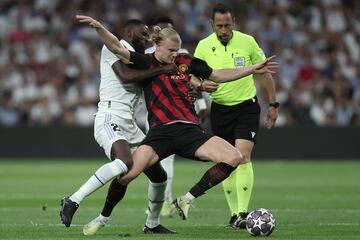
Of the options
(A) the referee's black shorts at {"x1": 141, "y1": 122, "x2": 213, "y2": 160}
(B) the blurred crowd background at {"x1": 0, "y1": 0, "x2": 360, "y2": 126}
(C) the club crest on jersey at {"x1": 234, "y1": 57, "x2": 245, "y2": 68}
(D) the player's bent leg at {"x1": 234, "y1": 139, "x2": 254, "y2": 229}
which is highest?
(C) the club crest on jersey at {"x1": 234, "y1": 57, "x2": 245, "y2": 68}

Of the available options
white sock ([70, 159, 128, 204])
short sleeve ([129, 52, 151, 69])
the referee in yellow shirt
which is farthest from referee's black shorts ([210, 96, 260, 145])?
white sock ([70, 159, 128, 204])

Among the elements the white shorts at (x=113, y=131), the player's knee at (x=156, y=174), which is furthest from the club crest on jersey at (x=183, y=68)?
the player's knee at (x=156, y=174)

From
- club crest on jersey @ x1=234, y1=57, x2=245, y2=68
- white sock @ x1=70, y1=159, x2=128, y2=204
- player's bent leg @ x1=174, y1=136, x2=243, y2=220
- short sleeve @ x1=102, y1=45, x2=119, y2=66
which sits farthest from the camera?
club crest on jersey @ x1=234, y1=57, x2=245, y2=68

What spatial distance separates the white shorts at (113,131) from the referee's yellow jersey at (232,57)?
1534 mm

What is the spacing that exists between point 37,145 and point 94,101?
6.29 feet

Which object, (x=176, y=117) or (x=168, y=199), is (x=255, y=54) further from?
(x=168, y=199)

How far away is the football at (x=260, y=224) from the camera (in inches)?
397

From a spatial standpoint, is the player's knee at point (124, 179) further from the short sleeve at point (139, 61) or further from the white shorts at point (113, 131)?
the short sleeve at point (139, 61)

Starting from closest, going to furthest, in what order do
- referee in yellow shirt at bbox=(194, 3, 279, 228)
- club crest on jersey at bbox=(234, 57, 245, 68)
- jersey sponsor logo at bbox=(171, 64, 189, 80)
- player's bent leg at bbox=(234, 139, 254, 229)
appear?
jersey sponsor logo at bbox=(171, 64, 189, 80)
player's bent leg at bbox=(234, 139, 254, 229)
referee in yellow shirt at bbox=(194, 3, 279, 228)
club crest on jersey at bbox=(234, 57, 245, 68)

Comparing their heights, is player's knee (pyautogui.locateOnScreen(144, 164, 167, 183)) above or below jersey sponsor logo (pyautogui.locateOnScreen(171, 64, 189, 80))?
below

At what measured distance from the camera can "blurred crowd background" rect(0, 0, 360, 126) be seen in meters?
25.4

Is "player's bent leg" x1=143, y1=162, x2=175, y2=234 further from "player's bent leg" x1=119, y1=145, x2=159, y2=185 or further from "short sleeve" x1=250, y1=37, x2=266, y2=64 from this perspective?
"short sleeve" x1=250, y1=37, x2=266, y2=64

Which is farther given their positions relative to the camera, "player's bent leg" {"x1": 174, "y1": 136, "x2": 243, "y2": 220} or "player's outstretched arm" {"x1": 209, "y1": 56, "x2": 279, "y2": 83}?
"player's outstretched arm" {"x1": 209, "y1": 56, "x2": 279, "y2": 83}

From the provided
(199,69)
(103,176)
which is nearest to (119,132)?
(103,176)
